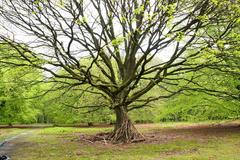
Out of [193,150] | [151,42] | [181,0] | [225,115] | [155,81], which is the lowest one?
[193,150]

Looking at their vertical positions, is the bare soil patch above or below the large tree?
below

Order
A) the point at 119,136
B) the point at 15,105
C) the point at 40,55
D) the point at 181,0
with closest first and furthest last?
the point at 181,0 → the point at 40,55 → the point at 119,136 → the point at 15,105

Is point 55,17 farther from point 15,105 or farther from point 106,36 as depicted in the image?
point 15,105

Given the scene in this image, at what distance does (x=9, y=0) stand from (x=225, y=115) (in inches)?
671

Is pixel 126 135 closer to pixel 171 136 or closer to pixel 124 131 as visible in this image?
pixel 124 131

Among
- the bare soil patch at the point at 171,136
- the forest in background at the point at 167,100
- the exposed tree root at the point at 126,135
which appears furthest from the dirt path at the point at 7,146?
the exposed tree root at the point at 126,135

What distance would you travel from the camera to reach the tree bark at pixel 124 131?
21.9m

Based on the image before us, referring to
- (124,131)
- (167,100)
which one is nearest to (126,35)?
(124,131)

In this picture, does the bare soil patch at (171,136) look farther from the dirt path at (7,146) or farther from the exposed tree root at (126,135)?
the dirt path at (7,146)

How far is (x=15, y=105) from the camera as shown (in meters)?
50.2

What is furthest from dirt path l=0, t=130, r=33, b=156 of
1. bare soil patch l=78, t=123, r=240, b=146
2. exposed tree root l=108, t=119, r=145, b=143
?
exposed tree root l=108, t=119, r=145, b=143

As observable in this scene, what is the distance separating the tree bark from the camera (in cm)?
2192

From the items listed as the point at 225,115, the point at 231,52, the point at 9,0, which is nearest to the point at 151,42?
the point at 231,52

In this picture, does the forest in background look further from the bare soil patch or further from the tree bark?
the tree bark
